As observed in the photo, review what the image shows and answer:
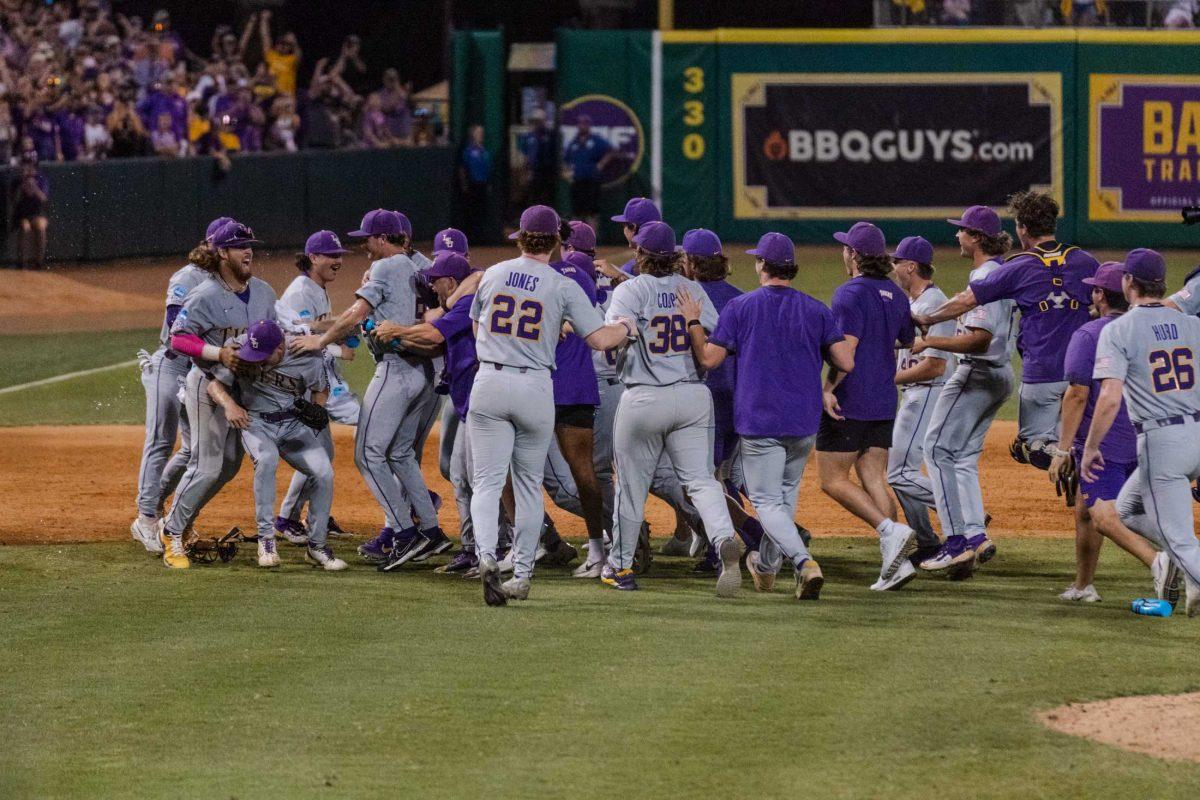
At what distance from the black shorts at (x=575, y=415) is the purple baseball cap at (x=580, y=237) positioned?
1.12 meters

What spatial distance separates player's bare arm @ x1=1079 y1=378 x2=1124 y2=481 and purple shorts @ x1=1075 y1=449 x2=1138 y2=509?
277 millimetres

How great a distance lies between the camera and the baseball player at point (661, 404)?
839cm

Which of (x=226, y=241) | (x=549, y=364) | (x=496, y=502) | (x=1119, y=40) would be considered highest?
(x=1119, y=40)

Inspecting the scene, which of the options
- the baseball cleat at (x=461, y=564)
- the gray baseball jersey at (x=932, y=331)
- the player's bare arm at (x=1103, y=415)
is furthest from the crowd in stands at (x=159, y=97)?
the player's bare arm at (x=1103, y=415)

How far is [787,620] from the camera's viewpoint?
797 cm

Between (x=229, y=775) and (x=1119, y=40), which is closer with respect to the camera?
(x=229, y=775)

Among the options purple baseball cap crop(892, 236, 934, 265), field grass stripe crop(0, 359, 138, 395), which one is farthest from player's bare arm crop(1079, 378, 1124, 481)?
field grass stripe crop(0, 359, 138, 395)

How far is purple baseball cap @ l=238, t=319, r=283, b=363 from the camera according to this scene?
890 centimetres

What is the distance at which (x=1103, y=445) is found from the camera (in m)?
8.22

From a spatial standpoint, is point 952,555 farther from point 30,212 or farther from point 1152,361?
point 30,212

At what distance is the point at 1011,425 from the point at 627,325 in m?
7.38

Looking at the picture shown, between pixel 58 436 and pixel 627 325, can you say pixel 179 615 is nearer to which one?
pixel 627 325

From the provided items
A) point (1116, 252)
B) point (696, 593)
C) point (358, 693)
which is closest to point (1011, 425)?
point (696, 593)

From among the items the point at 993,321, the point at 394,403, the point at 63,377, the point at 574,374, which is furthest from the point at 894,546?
the point at 63,377
